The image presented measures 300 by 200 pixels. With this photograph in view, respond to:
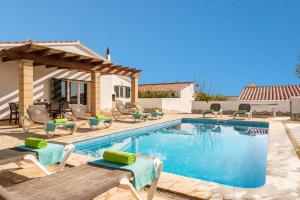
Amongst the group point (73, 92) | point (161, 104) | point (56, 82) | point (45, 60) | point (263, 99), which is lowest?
point (161, 104)

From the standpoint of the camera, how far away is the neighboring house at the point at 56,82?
13938 mm

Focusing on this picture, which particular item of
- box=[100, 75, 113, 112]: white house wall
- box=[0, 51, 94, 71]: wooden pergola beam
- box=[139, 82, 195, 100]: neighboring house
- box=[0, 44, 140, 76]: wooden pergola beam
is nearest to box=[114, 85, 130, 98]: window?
box=[100, 75, 113, 112]: white house wall

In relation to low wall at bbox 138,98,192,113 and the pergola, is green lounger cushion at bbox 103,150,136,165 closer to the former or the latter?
the pergola

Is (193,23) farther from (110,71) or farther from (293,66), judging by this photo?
(110,71)

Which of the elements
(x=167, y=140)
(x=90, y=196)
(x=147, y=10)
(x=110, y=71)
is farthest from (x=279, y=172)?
(x=147, y=10)

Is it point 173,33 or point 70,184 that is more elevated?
point 173,33

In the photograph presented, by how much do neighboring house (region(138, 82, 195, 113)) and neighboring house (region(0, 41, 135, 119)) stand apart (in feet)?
13.3

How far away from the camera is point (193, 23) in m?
63.6

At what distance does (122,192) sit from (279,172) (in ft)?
10.4

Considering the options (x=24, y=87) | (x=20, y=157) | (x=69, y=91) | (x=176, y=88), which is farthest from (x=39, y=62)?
(x=176, y=88)

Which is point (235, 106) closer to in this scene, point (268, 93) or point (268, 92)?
point (268, 93)

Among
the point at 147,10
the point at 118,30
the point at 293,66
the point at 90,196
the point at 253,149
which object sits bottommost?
the point at 253,149

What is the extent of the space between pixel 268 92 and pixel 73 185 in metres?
28.4

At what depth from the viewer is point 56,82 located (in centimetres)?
1656
